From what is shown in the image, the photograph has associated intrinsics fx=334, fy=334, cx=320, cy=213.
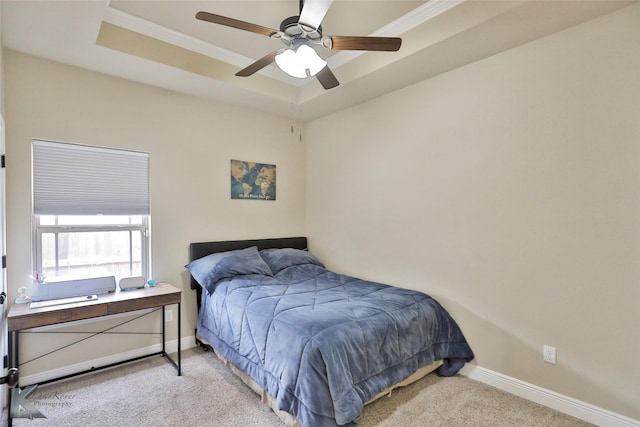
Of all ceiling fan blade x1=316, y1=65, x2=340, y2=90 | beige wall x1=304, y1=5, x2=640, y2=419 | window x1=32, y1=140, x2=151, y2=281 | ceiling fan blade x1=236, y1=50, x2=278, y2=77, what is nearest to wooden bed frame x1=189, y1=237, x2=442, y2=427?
window x1=32, y1=140, x2=151, y2=281

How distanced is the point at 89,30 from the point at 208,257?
79.4 inches

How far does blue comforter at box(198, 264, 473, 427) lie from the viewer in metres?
1.94

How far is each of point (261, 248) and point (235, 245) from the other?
1.07 feet

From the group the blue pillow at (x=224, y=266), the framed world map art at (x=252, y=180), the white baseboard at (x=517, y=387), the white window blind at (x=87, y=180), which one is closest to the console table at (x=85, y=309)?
the white baseboard at (x=517, y=387)

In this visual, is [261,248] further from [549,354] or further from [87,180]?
[549,354]

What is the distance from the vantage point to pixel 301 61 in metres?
2.09

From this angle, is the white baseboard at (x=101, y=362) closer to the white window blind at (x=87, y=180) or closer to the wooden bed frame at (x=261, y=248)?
the wooden bed frame at (x=261, y=248)

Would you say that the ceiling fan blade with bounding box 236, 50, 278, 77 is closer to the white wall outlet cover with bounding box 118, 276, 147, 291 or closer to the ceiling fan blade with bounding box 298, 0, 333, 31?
the ceiling fan blade with bounding box 298, 0, 333, 31

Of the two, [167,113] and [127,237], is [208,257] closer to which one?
[127,237]

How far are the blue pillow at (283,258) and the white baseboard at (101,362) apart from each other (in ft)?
3.58

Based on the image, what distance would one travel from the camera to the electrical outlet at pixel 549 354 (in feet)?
7.72

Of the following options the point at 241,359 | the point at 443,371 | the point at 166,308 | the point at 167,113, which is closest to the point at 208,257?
the point at 166,308

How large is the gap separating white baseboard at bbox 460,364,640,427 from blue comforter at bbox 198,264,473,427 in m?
0.15

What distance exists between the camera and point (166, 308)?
3.29 metres
